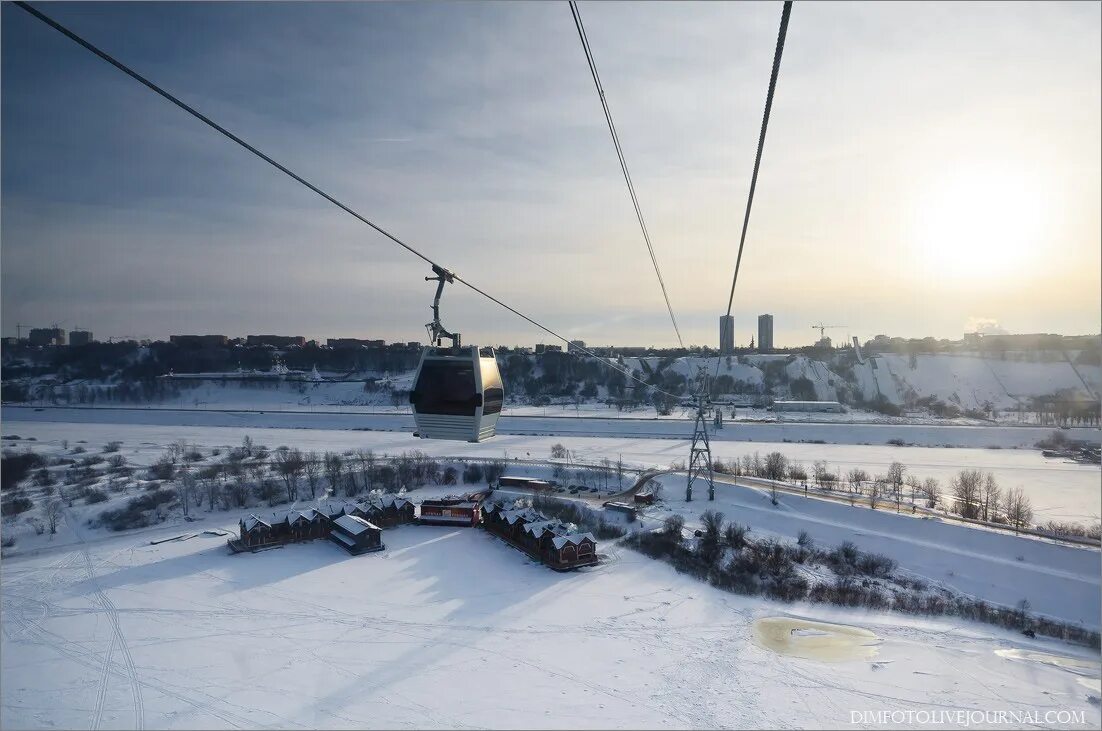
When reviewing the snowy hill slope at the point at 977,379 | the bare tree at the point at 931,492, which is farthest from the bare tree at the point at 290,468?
the snowy hill slope at the point at 977,379

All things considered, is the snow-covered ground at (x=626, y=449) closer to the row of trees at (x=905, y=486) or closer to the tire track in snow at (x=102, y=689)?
the row of trees at (x=905, y=486)

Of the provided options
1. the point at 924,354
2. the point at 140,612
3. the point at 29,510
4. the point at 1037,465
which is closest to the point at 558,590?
the point at 140,612

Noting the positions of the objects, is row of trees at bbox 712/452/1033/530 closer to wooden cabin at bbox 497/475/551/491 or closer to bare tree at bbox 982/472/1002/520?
bare tree at bbox 982/472/1002/520

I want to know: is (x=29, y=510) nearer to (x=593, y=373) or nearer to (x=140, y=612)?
(x=140, y=612)

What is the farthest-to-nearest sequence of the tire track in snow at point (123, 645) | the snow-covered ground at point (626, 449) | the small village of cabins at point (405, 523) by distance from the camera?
the snow-covered ground at point (626, 449), the small village of cabins at point (405, 523), the tire track in snow at point (123, 645)

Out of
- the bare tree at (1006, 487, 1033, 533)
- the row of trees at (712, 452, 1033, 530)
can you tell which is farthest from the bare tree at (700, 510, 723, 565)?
the bare tree at (1006, 487, 1033, 533)

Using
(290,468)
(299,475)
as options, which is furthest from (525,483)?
(290,468)

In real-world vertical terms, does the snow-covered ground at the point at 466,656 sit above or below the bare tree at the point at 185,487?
below
